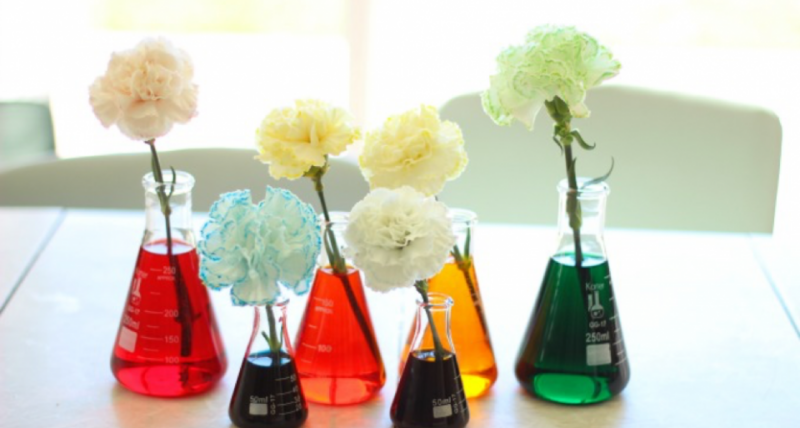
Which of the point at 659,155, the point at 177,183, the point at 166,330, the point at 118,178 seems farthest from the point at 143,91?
the point at 659,155

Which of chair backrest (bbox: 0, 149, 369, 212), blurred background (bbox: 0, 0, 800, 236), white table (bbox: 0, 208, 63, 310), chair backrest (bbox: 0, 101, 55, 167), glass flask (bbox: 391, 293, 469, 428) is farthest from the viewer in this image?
blurred background (bbox: 0, 0, 800, 236)

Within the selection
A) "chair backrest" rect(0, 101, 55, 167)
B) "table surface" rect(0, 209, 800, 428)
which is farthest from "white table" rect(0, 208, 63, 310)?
"chair backrest" rect(0, 101, 55, 167)

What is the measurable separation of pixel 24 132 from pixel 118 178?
3.38 feet

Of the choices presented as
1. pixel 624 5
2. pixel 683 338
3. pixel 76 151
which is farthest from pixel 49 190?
pixel 624 5

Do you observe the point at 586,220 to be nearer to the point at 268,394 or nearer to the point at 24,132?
the point at 268,394

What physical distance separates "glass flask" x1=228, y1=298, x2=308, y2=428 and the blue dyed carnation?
0.06 meters

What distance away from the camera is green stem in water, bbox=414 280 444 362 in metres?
0.84

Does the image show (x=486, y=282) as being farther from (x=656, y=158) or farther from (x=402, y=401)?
(x=656, y=158)

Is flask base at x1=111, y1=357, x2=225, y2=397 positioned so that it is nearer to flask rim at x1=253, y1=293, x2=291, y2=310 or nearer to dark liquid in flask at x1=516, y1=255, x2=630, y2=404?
flask rim at x1=253, y1=293, x2=291, y2=310

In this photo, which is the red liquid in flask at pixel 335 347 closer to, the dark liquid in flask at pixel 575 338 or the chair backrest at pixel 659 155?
the dark liquid in flask at pixel 575 338

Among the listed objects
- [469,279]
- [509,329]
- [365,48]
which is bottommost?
[509,329]

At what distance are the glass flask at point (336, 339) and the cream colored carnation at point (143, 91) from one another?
161 millimetres

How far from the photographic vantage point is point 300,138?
83cm

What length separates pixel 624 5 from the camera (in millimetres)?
3064
